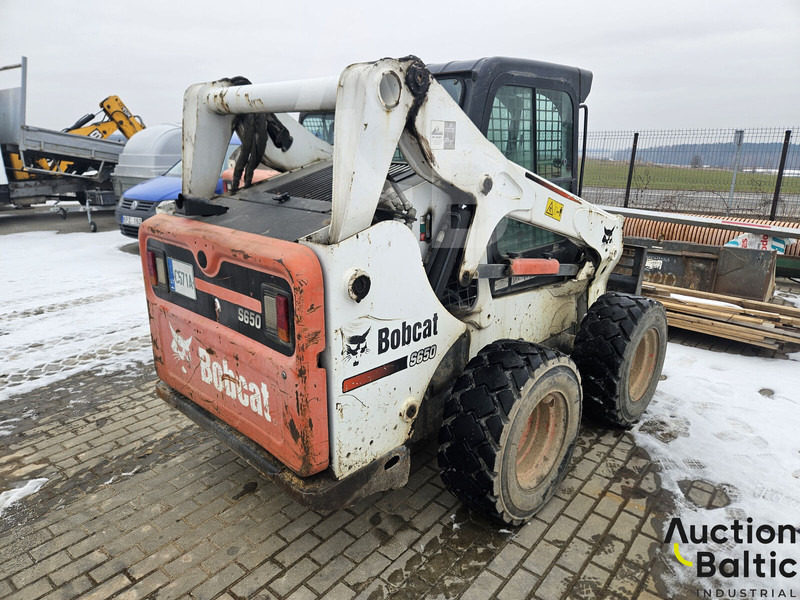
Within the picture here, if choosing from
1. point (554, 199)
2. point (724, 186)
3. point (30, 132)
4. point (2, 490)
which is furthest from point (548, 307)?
point (724, 186)

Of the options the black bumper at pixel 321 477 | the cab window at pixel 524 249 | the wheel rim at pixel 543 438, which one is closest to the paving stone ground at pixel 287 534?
the wheel rim at pixel 543 438

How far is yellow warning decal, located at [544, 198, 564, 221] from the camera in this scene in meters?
3.06

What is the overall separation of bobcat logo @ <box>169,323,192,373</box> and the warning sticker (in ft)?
5.30

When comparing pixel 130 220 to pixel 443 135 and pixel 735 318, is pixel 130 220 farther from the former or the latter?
pixel 735 318

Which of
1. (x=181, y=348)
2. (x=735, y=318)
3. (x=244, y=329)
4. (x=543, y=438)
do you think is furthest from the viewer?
(x=735, y=318)

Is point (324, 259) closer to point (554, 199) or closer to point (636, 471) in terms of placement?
point (554, 199)

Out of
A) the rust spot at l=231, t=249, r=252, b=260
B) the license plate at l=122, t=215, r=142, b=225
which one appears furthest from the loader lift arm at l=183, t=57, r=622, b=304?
the license plate at l=122, t=215, r=142, b=225

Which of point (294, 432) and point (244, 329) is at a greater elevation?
point (244, 329)

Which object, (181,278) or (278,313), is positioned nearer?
(278,313)

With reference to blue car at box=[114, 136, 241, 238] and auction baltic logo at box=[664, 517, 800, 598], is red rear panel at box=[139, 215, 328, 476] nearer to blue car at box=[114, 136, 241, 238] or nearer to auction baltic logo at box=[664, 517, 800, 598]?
auction baltic logo at box=[664, 517, 800, 598]

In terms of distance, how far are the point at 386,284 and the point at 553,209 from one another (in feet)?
4.36

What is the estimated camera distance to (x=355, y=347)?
224 centimetres

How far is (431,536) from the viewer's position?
275cm

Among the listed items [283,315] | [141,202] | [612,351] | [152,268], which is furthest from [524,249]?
[141,202]
